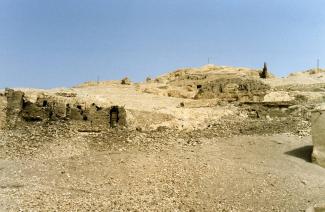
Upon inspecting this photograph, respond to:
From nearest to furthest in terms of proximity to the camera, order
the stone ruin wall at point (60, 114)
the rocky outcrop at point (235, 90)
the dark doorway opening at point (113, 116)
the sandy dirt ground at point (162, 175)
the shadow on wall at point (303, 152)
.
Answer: the sandy dirt ground at point (162, 175)
the shadow on wall at point (303, 152)
the stone ruin wall at point (60, 114)
the dark doorway opening at point (113, 116)
the rocky outcrop at point (235, 90)

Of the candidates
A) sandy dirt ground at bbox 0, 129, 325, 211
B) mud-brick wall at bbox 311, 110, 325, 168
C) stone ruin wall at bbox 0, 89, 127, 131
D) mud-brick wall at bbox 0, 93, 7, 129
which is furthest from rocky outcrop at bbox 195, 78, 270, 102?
mud-brick wall at bbox 0, 93, 7, 129

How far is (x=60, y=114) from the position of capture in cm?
1278

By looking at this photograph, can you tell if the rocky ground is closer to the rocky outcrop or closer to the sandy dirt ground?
the sandy dirt ground

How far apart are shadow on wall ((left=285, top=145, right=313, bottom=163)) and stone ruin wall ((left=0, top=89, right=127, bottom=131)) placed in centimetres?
418

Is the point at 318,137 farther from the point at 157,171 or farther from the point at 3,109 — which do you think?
the point at 3,109

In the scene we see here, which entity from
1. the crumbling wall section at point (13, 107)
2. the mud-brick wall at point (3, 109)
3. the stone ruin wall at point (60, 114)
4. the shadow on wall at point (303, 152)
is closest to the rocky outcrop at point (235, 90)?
the shadow on wall at point (303, 152)

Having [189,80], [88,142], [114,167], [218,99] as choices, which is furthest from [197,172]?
[189,80]

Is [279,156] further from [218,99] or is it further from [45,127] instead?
[218,99]

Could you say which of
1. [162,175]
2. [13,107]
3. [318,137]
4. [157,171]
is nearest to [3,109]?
[13,107]

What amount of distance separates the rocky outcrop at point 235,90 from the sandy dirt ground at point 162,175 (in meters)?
5.50

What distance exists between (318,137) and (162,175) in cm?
358

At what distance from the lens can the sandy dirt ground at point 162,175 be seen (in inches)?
328

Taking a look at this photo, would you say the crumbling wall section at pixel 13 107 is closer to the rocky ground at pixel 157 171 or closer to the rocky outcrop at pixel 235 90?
the rocky ground at pixel 157 171

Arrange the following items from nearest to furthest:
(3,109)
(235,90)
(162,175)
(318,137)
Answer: (162,175) → (318,137) → (3,109) → (235,90)
